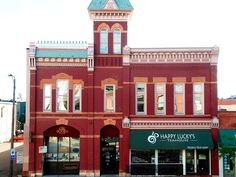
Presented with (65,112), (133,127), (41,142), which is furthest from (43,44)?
(133,127)

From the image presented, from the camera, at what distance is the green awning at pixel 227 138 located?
29439 mm

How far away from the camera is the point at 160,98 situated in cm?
3116

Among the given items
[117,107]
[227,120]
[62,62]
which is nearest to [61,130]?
[117,107]

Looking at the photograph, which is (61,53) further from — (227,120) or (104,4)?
(227,120)

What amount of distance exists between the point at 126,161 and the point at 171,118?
4.75 m

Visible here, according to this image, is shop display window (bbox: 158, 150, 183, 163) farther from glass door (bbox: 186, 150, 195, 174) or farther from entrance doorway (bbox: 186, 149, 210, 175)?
entrance doorway (bbox: 186, 149, 210, 175)

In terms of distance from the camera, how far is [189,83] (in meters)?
31.0

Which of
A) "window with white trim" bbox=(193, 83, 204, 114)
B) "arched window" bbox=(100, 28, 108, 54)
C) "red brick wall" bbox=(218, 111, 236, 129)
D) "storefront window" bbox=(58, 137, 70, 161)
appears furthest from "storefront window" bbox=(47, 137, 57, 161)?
"red brick wall" bbox=(218, 111, 236, 129)

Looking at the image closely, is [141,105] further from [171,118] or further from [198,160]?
[198,160]

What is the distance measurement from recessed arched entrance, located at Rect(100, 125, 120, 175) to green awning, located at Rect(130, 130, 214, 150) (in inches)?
67.2

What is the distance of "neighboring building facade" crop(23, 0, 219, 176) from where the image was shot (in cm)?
3055

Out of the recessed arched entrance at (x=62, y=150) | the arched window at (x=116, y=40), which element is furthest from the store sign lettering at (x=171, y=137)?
the arched window at (x=116, y=40)

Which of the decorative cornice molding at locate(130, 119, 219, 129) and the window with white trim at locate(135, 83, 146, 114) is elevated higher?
the window with white trim at locate(135, 83, 146, 114)

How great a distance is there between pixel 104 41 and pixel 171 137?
30.2 ft
